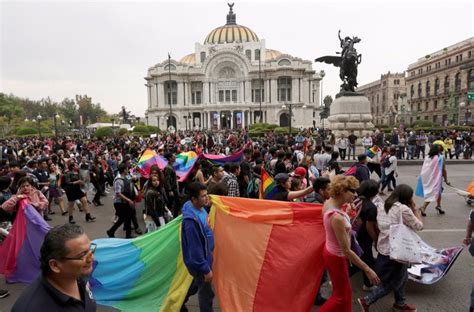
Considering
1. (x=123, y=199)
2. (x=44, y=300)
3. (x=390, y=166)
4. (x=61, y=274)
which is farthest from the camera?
(x=390, y=166)

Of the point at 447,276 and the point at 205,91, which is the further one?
the point at 205,91

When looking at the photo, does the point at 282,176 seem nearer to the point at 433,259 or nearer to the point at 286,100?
the point at 433,259

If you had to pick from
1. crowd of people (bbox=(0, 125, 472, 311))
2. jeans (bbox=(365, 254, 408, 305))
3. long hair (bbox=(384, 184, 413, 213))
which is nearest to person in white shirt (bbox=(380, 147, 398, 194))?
crowd of people (bbox=(0, 125, 472, 311))

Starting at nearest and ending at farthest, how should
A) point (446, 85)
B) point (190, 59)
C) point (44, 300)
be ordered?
1. point (44, 300)
2. point (446, 85)
3. point (190, 59)

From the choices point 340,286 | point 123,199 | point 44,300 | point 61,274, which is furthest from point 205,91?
point 44,300

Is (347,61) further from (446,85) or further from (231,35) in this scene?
(231,35)

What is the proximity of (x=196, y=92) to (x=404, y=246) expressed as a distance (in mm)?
76826

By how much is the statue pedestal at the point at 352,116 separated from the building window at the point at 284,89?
57.4 metres

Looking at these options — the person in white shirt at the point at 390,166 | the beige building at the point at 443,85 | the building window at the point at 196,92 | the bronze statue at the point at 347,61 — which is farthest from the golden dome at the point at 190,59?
the person in white shirt at the point at 390,166

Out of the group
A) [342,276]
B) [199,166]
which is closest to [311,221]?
[342,276]

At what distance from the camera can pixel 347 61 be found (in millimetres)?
18719

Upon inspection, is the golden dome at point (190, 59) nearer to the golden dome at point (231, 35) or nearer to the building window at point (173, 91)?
the golden dome at point (231, 35)

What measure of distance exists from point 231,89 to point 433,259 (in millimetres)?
73520

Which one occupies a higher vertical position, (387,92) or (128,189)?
(387,92)
